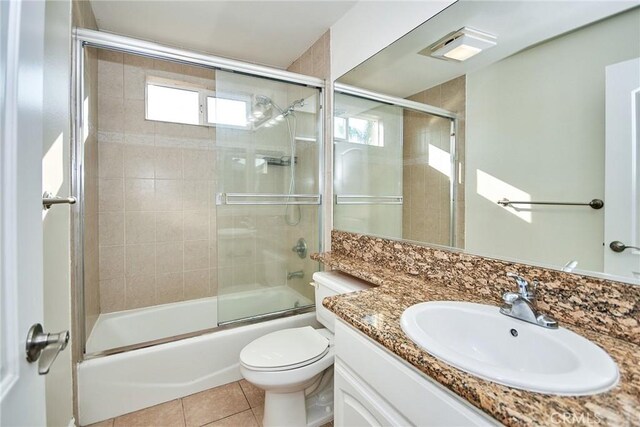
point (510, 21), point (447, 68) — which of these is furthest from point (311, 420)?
point (510, 21)

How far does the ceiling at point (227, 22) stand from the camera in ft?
5.86

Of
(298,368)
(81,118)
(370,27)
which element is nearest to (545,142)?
(370,27)

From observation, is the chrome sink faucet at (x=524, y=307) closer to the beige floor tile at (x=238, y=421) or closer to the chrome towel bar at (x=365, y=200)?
the chrome towel bar at (x=365, y=200)

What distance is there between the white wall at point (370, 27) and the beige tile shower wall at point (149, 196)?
1251mm

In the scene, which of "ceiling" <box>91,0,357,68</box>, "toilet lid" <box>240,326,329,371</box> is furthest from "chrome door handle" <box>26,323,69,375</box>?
"ceiling" <box>91,0,357,68</box>

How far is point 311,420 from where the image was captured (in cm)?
147

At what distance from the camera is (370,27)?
1685 millimetres

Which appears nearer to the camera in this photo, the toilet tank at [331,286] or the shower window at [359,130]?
the toilet tank at [331,286]

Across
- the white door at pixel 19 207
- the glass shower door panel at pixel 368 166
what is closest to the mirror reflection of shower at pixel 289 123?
the glass shower door panel at pixel 368 166

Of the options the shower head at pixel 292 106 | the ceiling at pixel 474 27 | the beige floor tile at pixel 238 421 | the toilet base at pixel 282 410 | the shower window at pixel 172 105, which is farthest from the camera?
the shower window at pixel 172 105

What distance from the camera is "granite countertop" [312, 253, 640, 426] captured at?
478 mm

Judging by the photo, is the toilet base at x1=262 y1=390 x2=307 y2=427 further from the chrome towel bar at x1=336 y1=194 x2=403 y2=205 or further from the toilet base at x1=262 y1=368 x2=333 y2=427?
the chrome towel bar at x1=336 y1=194 x2=403 y2=205

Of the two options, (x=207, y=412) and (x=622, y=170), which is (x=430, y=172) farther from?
(x=207, y=412)

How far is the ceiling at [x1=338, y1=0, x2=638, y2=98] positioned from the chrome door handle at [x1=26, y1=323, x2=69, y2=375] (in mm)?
1578
